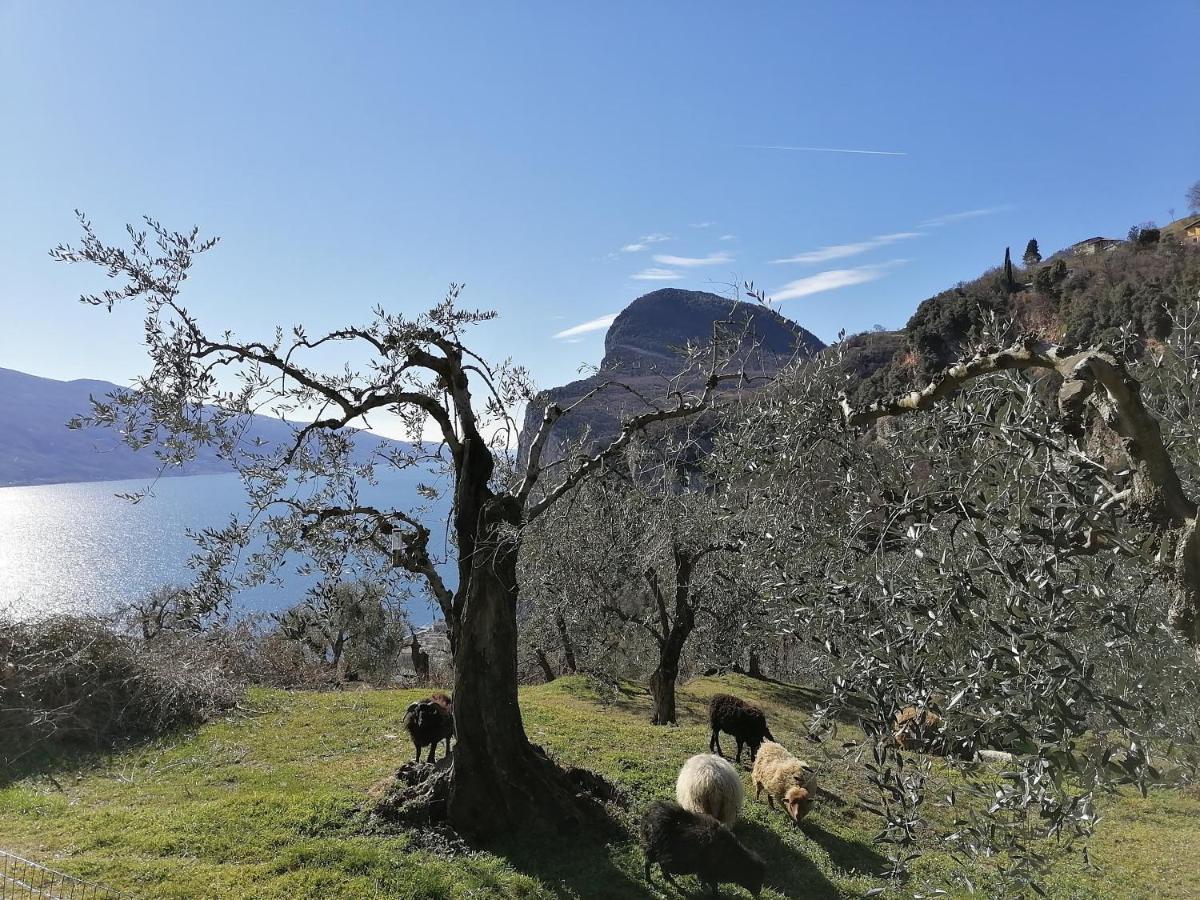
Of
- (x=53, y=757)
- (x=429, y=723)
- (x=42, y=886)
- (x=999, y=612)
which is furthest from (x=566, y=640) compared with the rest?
(x=999, y=612)

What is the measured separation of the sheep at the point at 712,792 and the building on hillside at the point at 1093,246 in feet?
322

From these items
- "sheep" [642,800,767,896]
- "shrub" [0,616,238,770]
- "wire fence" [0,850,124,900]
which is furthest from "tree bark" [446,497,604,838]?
"shrub" [0,616,238,770]

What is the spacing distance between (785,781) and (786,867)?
7.30ft

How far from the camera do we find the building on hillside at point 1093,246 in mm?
88375

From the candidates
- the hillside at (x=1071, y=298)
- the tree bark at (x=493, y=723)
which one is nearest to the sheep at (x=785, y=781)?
the tree bark at (x=493, y=723)

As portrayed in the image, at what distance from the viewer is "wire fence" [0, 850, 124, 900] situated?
8672 millimetres

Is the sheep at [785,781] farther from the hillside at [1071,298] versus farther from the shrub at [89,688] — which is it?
the hillside at [1071,298]

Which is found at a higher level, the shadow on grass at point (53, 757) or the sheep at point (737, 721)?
the sheep at point (737, 721)

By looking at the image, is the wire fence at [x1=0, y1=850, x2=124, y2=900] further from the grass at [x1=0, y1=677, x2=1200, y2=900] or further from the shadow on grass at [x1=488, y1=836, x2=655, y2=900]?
the shadow on grass at [x1=488, y1=836, x2=655, y2=900]

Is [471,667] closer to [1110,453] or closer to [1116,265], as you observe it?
[1110,453]

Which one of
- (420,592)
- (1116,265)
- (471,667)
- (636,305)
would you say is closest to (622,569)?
(420,592)

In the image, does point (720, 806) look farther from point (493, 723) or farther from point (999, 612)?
point (999, 612)

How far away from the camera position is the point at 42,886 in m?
9.08

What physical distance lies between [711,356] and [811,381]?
459 centimetres
